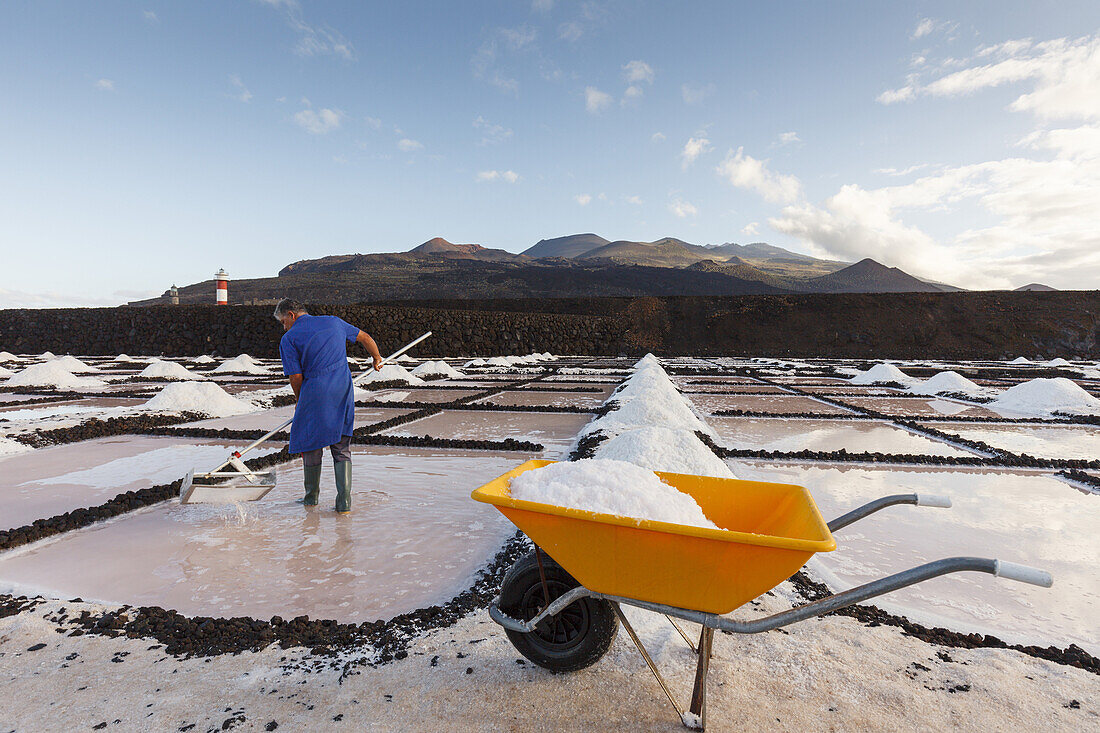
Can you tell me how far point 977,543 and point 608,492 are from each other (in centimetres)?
254

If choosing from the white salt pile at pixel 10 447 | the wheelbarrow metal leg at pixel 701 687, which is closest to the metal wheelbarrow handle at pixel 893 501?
the wheelbarrow metal leg at pixel 701 687

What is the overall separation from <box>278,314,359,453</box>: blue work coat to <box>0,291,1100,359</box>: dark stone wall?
1354 centimetres

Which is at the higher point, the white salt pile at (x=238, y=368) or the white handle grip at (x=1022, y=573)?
the white handle grip at (x=1022, y=573)

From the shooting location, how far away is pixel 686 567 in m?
1.59

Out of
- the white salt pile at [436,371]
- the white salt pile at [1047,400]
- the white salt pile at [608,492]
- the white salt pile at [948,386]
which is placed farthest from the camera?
the white salt pile at [436,371]

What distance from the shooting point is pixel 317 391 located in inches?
133

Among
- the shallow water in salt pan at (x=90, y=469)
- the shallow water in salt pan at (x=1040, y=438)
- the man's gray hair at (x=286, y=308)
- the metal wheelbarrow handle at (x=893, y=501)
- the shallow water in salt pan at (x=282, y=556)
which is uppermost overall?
the man's gray hair at (x=286, y=308)

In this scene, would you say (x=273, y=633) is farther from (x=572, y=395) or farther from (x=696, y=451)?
(x=572, y=395)

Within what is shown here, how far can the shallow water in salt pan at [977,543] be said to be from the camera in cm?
228

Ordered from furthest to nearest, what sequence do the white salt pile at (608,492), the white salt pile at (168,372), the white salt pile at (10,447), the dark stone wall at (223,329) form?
the dark stone wall at (223,329), the white salt pile at (168,372), the white salt pile at (10,447), the white salt pile at (608,492)

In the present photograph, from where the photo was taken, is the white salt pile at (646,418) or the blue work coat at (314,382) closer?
the blue work coat at (314,382)

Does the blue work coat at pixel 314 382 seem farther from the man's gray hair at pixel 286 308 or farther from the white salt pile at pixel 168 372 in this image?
the white salt pile at pixel 168 372

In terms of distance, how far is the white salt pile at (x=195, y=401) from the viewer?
7090 mm

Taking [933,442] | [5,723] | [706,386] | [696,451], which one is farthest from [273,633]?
[706,386]
